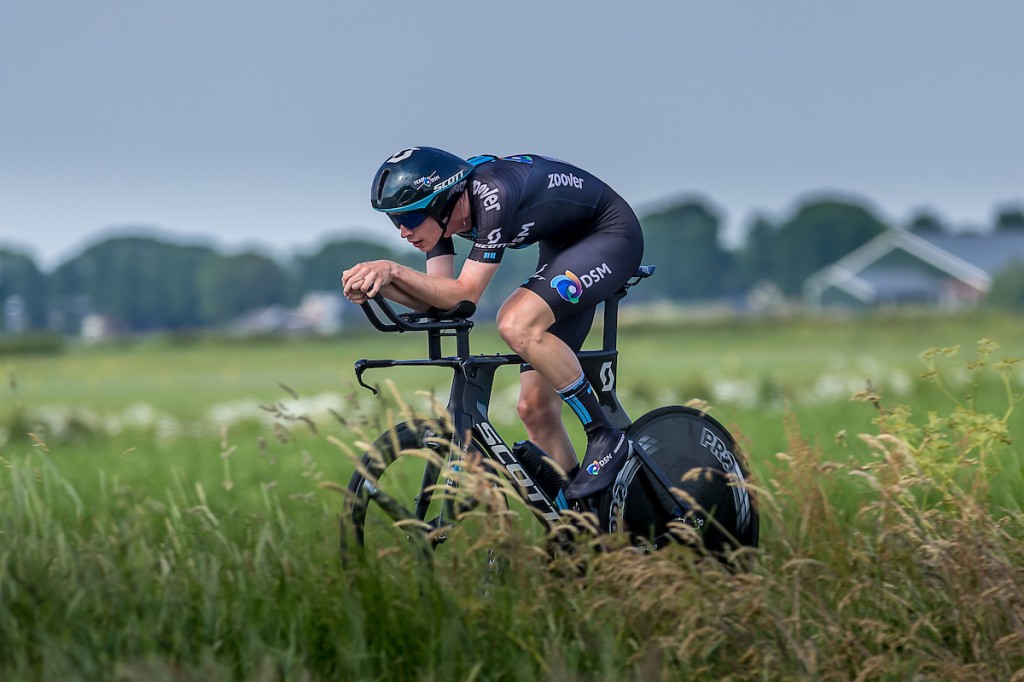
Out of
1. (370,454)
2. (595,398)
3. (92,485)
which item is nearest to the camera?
(370,454)

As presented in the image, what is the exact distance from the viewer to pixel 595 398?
20.9ft

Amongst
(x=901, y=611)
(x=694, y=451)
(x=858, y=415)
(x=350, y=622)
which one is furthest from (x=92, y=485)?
(x=858, y=415)

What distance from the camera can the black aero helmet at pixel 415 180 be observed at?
5.73 metres

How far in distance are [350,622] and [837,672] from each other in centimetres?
177

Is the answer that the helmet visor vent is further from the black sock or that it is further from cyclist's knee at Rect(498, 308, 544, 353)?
the black sock

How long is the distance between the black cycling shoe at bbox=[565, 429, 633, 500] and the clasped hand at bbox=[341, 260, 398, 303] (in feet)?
4.88

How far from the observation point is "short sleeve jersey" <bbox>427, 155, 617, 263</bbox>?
5.86 meters

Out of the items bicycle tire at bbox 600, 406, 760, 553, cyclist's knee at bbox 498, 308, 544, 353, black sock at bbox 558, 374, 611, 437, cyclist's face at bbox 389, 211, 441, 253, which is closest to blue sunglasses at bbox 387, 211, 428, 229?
cyclist's face at bbox 389, 211, 441, 253

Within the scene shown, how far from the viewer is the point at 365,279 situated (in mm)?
5379

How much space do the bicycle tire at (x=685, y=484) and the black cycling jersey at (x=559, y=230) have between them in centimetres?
69

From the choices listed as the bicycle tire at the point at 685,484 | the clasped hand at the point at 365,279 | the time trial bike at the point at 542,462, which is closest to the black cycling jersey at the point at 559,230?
the time trial bike at the point at 542,462

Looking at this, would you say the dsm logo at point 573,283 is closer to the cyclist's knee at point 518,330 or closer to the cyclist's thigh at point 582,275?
the cyclist's thigh at point 582,275

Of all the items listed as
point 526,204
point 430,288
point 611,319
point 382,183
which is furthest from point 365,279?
point 611,319

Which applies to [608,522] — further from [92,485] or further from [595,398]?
[92,485]
